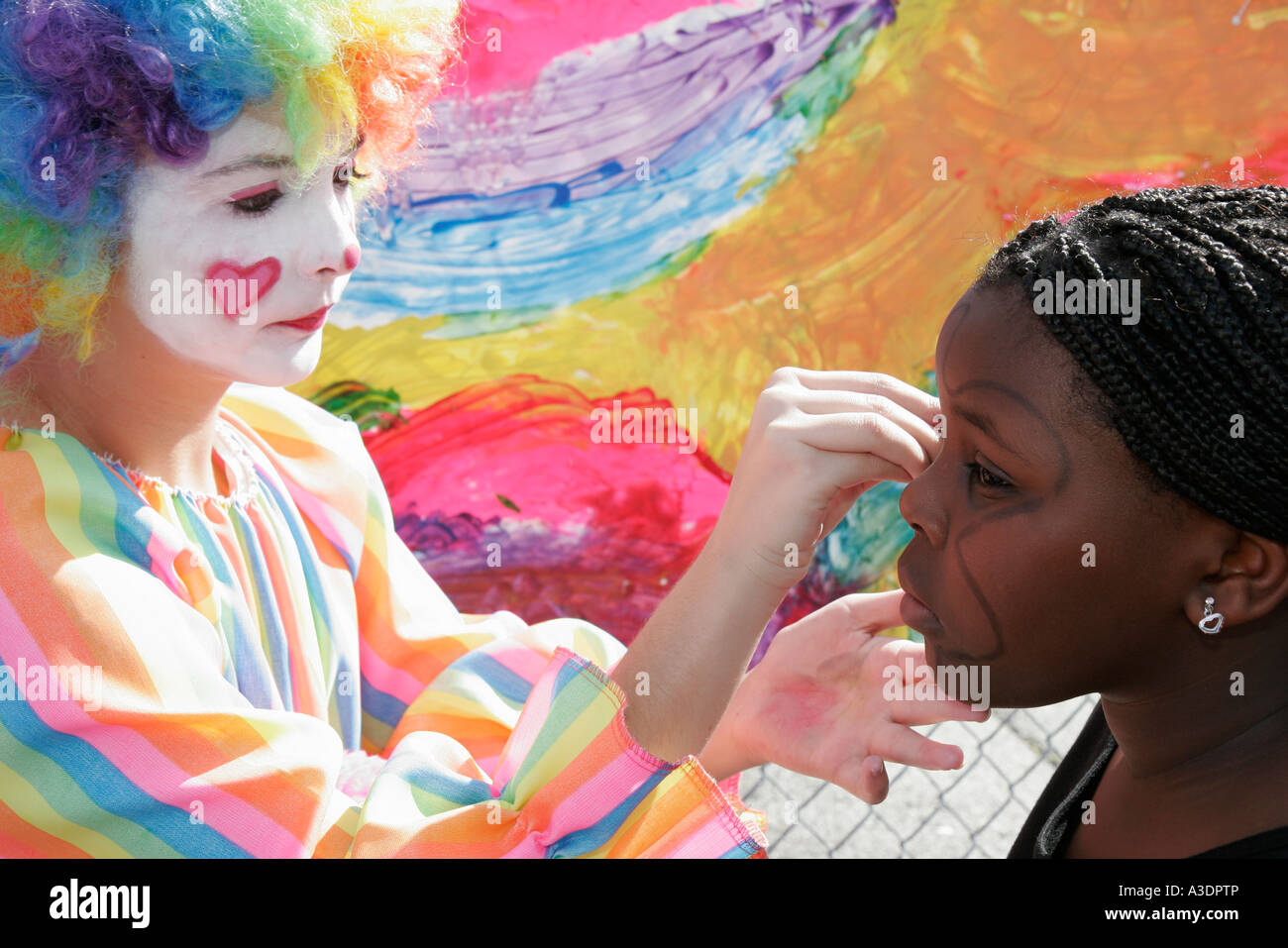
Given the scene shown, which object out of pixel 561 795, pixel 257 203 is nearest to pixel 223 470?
pixel 257 203

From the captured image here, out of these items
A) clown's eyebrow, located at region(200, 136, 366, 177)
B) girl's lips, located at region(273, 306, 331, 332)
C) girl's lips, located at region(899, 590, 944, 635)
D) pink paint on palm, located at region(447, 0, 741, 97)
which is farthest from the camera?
pink paint on palm, located at region(447, 0, 741, 97)

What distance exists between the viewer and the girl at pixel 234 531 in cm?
124

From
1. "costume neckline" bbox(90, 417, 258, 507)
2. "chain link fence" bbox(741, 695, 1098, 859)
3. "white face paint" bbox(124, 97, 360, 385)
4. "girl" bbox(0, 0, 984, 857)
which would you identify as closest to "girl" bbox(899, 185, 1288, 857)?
"girl" bbox(0, 0, 984, 857)

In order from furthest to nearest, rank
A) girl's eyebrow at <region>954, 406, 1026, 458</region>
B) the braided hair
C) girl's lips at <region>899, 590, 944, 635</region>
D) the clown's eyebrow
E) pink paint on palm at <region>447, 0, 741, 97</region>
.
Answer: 1. pink paint on palm at <region>447, 0, 741, 97</region>
2. the clown's eyebrow
3. girl's lips at <region>899, 590, 944, 635</region>
4. girl's eyebrow at <region>954, 406, 1026, 458</region>
5. the braided hair

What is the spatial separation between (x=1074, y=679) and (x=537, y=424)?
167cm

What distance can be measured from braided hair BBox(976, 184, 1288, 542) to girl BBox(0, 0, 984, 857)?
0.26m

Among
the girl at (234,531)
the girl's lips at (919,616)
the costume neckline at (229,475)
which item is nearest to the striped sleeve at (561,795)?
the girl at (234,531)

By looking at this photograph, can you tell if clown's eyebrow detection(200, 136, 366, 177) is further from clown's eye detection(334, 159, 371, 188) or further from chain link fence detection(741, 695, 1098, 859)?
chain link fence detection(741, 695, 1098, 859)

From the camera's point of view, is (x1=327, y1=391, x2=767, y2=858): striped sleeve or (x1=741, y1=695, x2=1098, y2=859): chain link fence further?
(x1=741, y1=695, x2=1098, y2=859): chain link fence

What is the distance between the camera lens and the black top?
4.29ft

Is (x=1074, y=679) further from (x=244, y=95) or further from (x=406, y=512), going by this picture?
(x=406, y=512)

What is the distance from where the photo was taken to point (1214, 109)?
2.48 meters

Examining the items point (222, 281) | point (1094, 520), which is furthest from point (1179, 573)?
point (222, 281)

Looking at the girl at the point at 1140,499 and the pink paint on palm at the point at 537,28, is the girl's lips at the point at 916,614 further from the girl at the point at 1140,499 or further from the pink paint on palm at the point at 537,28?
the pink paint on palm at the point at 537,28
